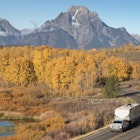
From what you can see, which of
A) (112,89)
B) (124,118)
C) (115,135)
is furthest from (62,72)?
(115,135)

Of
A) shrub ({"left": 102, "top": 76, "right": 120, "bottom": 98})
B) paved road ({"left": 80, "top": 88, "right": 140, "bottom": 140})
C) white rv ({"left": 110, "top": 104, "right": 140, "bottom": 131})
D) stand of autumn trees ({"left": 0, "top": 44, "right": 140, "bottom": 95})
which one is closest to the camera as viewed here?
paved road ({"left": 80, "top": 88, "right": 140, "bottom": 140})

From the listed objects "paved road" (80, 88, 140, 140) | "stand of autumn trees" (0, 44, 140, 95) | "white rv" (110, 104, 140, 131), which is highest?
"stand of autumn trees" (0, 44, 140, 95)

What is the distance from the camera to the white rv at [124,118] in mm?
44550

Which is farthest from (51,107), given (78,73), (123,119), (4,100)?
(123,119)

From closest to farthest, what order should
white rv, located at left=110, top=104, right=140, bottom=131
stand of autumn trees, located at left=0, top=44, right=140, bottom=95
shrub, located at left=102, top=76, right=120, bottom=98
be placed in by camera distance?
white rv, located at left=110, top=104, right=140, bottom=131, shrub, located at left=102, top=76, right=120, bottom=98, stand of autumn trees, located at left=0, top=44, right=140, bottom=95

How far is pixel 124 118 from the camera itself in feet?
151

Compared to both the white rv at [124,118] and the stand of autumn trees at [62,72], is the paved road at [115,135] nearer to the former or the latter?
the white rv at [124,118]

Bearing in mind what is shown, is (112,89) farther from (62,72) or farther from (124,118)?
(124,118)

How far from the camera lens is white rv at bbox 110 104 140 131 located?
4455 cm

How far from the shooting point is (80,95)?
10231 centimetres

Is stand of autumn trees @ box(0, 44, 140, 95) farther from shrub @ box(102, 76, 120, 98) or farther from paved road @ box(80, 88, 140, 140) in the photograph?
paved road @ box(80, 88, 140, 140)

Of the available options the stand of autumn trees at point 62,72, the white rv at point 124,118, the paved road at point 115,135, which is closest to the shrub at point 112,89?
the stand of autumn trees at point 62,72

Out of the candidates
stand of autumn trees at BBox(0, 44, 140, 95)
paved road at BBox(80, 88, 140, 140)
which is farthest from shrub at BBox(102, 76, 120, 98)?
paved road at BBox(80, 88, 140, 140)

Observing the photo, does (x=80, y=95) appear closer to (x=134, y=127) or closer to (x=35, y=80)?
(x=35, y=80)
